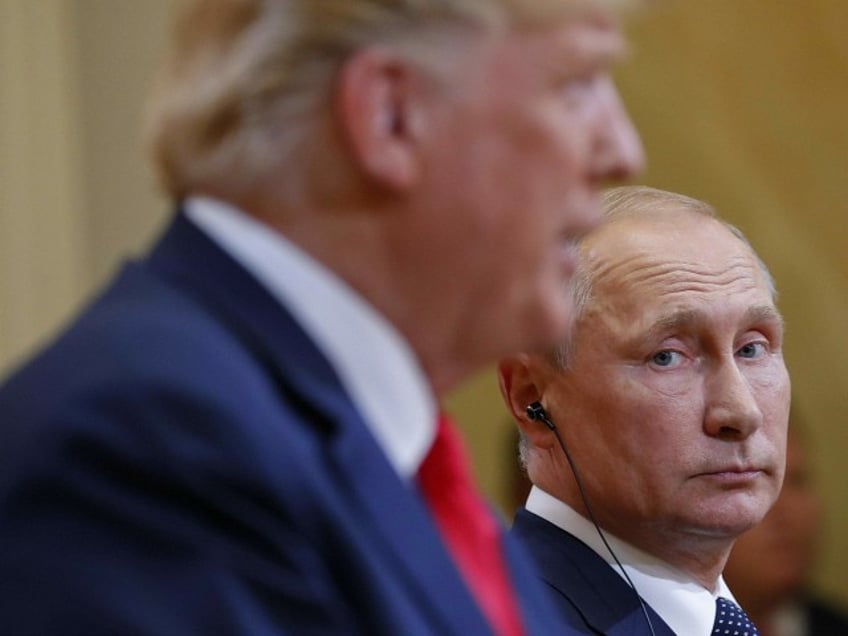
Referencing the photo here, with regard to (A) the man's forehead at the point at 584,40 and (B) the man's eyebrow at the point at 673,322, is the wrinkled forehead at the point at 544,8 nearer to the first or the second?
(A) the man's forehead at the point at 584,40

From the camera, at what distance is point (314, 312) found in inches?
48.3

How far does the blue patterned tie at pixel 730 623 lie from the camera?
2180mm

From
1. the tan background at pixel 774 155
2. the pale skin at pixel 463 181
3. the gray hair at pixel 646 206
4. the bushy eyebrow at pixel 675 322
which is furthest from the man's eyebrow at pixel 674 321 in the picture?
the tan background at pixel 774 155

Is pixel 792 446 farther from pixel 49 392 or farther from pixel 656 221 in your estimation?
pixel 49 392

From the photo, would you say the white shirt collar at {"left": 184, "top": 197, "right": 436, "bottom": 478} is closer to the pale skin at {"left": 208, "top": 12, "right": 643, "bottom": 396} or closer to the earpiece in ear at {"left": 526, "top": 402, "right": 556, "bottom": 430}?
the pale skin at {"left": 208, "top": 12, "right": 643, "bottom": 396}

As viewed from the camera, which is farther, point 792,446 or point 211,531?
point 792,446

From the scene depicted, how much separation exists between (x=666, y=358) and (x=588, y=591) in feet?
1.06

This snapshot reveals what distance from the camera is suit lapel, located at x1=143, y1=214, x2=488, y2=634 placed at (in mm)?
1180

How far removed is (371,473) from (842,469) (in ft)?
14.0

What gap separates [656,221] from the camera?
2.37m

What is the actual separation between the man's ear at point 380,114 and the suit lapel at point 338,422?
121mm

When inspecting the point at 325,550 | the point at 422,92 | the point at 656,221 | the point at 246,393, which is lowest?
the point at 656,221

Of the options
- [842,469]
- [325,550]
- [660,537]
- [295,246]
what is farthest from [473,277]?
[842,469]

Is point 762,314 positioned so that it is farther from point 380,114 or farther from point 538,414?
point 380,114
